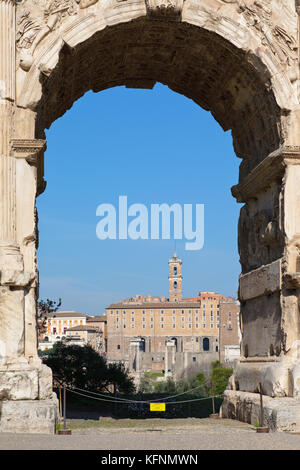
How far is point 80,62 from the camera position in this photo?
12562 mm

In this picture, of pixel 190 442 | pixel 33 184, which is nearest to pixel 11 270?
pixel 33 184

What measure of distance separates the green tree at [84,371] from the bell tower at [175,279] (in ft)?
348

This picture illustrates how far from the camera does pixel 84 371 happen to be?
2556 cm

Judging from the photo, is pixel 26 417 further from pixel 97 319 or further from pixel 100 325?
pixel 97 319

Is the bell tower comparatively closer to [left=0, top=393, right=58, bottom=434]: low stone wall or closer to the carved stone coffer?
the carved stone coffer

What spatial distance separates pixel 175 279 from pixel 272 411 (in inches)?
4884

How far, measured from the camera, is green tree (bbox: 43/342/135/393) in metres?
25.2

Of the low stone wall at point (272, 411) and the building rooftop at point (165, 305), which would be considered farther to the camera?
the building rooftop at point (165, 305)

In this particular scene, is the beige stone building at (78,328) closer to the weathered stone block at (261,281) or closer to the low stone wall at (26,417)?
the weathered stone block at (261,281)

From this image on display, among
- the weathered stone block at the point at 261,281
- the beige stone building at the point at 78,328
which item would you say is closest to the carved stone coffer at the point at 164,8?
the weathered stone block at the point at 261,281

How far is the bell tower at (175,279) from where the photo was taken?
134 meters

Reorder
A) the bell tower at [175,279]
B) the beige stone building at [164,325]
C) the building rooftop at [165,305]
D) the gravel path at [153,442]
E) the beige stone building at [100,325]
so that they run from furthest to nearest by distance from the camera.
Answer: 1. the bell tower at [175,279]
2. the beige stone building at [100,325]
3. the building rooftop at [165,305]
4. the beige stone building at [164,325]
5. the gravel path at [153,442]

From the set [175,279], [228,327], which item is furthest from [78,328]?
[228,327]
